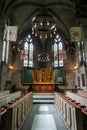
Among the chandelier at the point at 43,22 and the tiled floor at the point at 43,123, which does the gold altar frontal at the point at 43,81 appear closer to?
the chandelier at the point at 43,22

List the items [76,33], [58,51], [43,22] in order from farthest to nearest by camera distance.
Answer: [58,51] → [76,33] → [43,22]

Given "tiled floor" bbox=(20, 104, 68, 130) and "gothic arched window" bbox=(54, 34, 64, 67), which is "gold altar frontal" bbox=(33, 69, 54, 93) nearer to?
Result: "gothic arched window" bbox=(54, 34, 64, 67)

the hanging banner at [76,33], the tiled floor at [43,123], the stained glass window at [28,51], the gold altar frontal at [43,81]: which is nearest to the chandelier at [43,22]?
the hanging banner at [76,33]

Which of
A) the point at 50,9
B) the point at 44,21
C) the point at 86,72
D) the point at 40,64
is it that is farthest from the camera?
the point at 40,64

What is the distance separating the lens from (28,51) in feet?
63.7

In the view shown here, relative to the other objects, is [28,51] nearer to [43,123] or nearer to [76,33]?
[76,33]

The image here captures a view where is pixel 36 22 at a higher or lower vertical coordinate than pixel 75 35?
higher

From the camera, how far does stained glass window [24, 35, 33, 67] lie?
19.0m

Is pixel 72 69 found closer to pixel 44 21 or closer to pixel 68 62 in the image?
pixel 68 62

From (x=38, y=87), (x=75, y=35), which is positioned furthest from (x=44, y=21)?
(x=38, y=87)

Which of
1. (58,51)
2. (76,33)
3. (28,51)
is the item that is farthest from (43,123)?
(28,51)

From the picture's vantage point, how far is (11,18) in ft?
53.5

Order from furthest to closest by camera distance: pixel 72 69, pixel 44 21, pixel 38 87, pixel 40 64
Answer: pixel 40 64, pixel 72 69, pixel 38 87, pixel 44 21

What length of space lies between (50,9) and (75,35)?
6.06m
